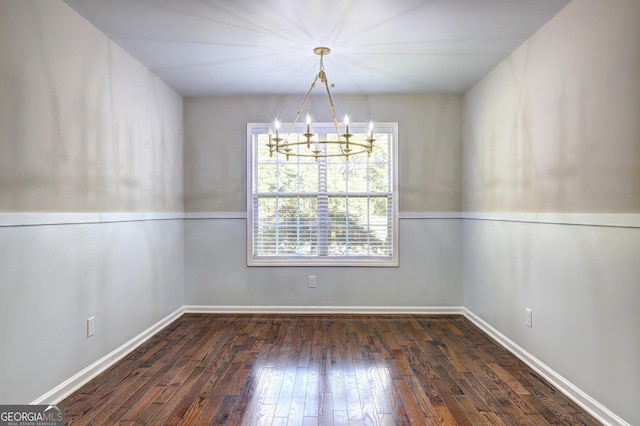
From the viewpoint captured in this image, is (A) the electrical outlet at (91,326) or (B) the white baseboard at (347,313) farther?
(A) the electrical outlet at (91,326)

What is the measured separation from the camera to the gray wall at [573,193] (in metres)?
2.04

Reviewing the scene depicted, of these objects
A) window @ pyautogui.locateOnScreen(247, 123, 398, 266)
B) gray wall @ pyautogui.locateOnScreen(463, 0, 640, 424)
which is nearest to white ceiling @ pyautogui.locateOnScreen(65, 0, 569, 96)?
gray wall @ pyautogui.locateOnScreen(463, 0, 640, 424)

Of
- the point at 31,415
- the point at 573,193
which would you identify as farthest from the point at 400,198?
the point at 31,415

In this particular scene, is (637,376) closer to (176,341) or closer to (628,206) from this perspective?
(628,206)

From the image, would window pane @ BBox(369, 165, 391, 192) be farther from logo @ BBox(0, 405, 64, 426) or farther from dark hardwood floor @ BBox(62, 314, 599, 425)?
logo @ BBox(0, 405, 64, 426)

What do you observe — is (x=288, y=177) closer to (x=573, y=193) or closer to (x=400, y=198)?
(x=400, y=198)

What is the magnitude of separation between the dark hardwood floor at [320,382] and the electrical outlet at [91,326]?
1.04 feet

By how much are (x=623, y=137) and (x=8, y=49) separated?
10.6 feet

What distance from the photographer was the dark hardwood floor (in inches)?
87.7

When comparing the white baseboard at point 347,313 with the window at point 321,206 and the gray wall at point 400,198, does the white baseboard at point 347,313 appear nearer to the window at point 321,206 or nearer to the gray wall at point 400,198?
the gray wall at point 400,198

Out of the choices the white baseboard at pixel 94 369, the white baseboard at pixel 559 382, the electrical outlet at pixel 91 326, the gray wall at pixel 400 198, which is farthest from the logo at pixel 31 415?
the white baseboard at pixel 559 382

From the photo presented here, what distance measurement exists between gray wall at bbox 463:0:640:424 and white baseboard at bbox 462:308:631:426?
0.04 m

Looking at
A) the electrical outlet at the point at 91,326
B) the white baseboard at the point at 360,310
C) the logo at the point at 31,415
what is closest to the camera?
the logo at the point at 31,415

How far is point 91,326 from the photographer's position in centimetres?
272
